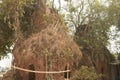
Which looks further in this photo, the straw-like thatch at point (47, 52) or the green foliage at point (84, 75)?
the green foliage at point (84, 75)

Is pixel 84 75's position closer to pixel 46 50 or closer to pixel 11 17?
pixel 46 50

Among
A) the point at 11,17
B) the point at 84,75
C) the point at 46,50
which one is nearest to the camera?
the point at 46,50

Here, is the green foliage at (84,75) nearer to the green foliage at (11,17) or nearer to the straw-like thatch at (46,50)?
the straw-like thatch at (46,50)

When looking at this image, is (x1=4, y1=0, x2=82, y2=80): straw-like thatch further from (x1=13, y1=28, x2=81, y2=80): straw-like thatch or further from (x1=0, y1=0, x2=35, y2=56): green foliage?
(x1=0, y1=0, x2=35, y2=56): green foliage

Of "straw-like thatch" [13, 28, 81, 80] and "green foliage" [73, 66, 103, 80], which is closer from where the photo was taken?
"straw-like thatch" [13, 28, 81, 80]

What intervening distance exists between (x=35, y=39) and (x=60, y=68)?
6.15ft

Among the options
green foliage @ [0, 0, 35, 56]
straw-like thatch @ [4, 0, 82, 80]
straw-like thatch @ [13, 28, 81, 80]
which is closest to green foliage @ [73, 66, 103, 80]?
straw-like thatch @ [4, 0, 82, 80]

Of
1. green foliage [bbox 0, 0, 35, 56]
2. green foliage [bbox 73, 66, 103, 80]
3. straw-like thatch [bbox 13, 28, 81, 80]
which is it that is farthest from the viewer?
green foliage [bbox 73, 66, 103, 80]

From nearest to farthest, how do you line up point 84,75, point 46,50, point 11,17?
1. point 46,50
2. point 11,17
3. point 84,75

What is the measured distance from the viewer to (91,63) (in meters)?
16.8

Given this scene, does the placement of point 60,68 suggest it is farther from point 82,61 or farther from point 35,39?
point 82,61

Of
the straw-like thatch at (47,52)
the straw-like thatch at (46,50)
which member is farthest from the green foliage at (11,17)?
the straw-like thatch at (47,52)

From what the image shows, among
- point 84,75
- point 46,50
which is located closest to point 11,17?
point 46,50

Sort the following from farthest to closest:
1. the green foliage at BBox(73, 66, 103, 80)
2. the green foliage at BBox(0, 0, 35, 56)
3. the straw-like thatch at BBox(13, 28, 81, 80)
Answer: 1. the green foliage at BBox(73, 66, 103, 80)
2. the green foliage at BBox(0, 0, 35, 56)
3. the straw-like thatch at BBox(13, 28, 81, 80)
